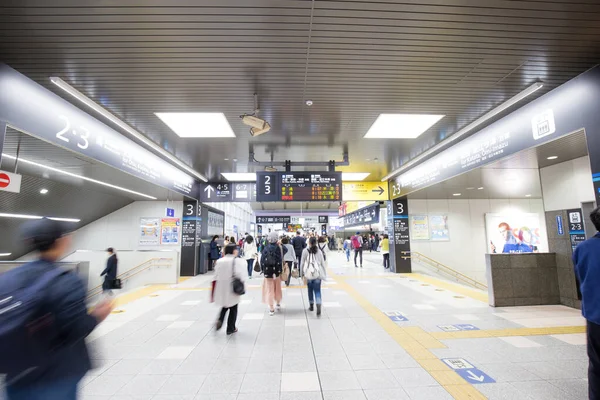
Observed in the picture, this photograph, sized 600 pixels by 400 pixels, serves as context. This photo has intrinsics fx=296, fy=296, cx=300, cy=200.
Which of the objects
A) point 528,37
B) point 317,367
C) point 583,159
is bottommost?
point 317,367

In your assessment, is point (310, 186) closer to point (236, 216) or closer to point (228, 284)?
point (228, 284)

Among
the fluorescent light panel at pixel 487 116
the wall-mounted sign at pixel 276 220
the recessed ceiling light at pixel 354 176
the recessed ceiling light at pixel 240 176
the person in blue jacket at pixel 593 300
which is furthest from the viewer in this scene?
the wall-mounted sign at pixel 276 220

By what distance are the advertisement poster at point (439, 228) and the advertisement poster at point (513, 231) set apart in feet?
5.68

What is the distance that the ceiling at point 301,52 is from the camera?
3.08m

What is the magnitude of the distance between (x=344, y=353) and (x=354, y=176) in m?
7.58

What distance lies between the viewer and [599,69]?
12.9 feet

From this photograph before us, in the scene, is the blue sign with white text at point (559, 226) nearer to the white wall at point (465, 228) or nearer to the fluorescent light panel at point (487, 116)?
the fluorescent light panel at point (487, 116)

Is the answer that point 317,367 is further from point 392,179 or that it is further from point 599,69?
point 392,179

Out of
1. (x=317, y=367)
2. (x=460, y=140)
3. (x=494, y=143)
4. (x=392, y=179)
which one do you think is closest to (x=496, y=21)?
(x=494, y=143)

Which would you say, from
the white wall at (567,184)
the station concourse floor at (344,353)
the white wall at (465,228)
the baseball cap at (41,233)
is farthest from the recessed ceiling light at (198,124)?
the white wall at (465,228)

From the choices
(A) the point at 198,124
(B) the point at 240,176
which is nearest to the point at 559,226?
(A) the point at 198,124

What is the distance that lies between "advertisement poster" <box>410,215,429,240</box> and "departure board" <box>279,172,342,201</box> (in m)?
5.91

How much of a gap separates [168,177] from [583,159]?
972 centimetres

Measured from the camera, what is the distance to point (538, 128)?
470 cm
